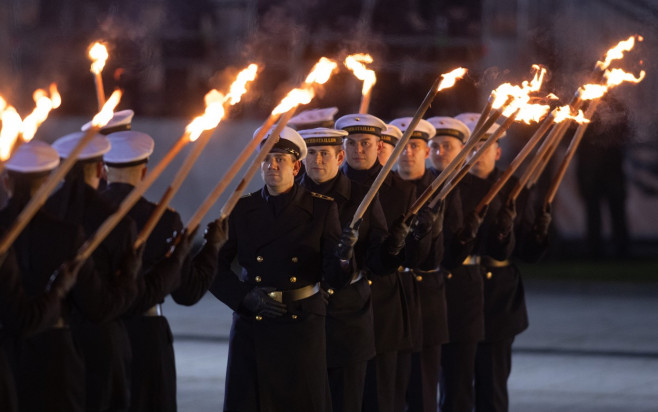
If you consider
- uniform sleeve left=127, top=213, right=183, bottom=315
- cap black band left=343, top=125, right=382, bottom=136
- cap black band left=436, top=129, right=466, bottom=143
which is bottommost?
uniform sleeve left=127, top=213, right=183, bottom=315

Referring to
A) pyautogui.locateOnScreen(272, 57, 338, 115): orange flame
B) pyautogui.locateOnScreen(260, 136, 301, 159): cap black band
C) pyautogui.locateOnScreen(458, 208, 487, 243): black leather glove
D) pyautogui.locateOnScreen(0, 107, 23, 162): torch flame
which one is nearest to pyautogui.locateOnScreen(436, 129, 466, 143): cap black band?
pyautogui.locateOnScreen(458, 208, 487, 243): black leather glove

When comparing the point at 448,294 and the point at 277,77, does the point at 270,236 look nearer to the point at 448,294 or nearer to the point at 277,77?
the point at 448,294

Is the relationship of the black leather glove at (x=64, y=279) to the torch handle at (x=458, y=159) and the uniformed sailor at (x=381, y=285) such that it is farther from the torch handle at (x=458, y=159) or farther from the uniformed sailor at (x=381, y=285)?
the uniformed sailor at (x=381, y=285)

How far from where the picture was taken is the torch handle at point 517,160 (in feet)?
24.8

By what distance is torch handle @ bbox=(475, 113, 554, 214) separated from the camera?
298 inches

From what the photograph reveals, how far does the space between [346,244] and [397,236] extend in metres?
0.49

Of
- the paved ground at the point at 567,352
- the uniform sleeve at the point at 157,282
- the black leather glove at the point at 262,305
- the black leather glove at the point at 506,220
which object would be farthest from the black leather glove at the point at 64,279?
the paved ground at the point at 567,352

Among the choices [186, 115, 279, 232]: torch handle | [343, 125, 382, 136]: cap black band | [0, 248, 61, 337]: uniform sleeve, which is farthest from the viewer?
[343, 125, 382, 136]: cap black band

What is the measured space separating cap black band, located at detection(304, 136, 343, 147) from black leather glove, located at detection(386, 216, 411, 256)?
0.62 meters

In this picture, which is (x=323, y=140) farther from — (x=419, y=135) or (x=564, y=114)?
(x=564, y=114)

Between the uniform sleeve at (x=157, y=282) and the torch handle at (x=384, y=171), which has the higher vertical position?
the torch handle at (x=384, y=171)

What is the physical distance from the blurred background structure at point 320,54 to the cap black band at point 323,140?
10969 mm

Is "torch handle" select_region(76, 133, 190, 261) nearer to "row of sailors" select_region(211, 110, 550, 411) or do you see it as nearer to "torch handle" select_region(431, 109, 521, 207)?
"row of sailors" select_region(211, 110, 550, 411)

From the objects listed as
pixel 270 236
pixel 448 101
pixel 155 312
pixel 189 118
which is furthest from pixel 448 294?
pixel 189 118
